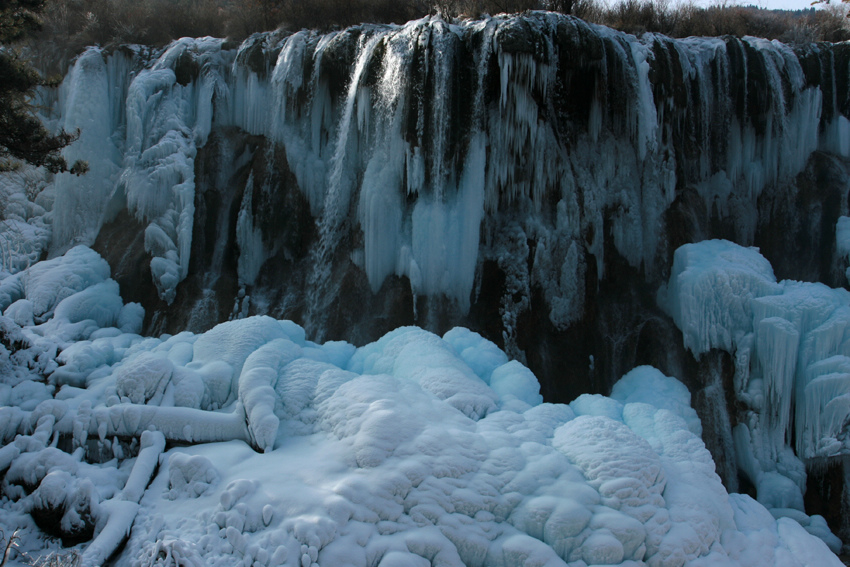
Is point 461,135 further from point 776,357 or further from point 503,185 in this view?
point 776,357

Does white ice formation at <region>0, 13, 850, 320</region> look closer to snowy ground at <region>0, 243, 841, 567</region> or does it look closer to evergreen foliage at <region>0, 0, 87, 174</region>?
snowy ground at <region>0, 243, 841, 567</region>

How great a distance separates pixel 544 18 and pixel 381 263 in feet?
14.3

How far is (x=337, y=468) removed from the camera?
438 centimetres

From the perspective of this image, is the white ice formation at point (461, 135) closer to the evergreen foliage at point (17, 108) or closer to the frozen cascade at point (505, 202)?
the frozen cascade at point (505, 202)

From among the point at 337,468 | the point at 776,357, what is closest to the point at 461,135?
the point at 776,357

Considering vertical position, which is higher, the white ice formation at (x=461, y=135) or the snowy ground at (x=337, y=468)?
the white ice formation at (x=461, y=135)

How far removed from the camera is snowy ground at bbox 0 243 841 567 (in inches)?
155

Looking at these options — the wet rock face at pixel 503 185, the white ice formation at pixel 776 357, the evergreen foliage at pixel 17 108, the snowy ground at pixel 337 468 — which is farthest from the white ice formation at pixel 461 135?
the evergreen foliage at pixel 17 108

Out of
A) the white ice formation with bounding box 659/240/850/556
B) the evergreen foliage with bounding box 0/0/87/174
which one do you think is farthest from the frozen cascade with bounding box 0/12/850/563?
the evergreen foliage with bounding box 0/0/87/174

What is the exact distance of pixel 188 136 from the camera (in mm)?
10539

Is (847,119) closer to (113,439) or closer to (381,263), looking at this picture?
(381,263)

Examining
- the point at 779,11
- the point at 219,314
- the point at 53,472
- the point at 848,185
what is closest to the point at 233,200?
the point at 219,314

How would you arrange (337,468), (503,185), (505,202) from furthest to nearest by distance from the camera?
(505,202), (503,185), (337,468)

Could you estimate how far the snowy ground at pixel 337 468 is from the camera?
394cm
